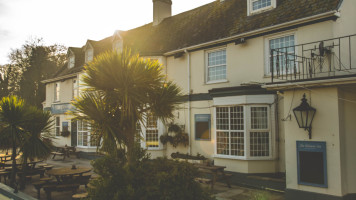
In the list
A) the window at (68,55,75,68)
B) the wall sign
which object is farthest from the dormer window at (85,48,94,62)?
the wall sign

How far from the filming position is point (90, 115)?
7340mm

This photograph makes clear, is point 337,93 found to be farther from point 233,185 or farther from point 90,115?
point 90,115

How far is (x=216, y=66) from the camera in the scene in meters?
14.3

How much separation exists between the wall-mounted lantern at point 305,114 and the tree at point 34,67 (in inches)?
1458

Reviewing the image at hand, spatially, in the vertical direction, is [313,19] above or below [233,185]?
above

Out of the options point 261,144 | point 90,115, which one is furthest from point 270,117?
point 90,115

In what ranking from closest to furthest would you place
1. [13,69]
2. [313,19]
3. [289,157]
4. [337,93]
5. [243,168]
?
[337,93] → [289,157] → [313,19] → [243,168] → [13,69]

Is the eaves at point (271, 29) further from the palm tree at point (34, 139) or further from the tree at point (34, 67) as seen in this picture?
the tree at point (34, 67)

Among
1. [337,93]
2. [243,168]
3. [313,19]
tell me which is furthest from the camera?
[243,168]

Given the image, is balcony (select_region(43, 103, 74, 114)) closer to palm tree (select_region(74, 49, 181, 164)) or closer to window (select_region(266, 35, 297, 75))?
palm tree (select_region(74, 49, 181, 164))

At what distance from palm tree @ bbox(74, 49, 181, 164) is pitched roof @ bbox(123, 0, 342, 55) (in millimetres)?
6762

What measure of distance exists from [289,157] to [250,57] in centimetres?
527

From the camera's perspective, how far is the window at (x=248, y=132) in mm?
11695

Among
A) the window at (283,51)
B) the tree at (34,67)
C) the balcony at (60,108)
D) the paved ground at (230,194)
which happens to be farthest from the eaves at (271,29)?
the tree at (34,67)
